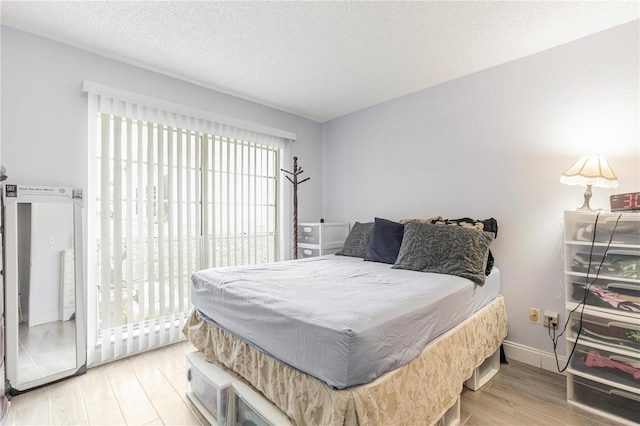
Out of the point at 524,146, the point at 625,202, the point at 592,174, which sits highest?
the point at 524,146

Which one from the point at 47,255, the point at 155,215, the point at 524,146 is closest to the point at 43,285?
the point at 47,255

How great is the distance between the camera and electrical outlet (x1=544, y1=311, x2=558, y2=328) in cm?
223

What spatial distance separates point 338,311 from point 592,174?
1.90 metres

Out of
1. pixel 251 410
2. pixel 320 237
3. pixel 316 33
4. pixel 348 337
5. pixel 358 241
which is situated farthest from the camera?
pixel 320 237

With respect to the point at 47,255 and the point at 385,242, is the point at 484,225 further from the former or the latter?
the point at 47,255

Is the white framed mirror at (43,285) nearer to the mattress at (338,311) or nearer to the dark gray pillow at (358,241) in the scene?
the mattress at (338,311)

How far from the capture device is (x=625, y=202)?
1.75 meters

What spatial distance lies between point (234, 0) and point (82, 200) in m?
1.86

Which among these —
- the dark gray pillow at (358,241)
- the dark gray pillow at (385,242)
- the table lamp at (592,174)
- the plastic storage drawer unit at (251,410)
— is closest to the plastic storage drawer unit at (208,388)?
the plastic storage drawer unit at (251,410)

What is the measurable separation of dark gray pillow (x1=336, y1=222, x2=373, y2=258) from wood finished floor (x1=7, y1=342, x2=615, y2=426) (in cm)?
146

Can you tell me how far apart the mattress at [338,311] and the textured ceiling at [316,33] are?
5.70 ft

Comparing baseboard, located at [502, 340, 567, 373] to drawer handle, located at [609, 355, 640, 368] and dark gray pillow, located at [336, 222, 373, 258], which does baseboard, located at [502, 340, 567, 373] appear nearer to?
drawer handle, located at [609, 355, 640, 368]

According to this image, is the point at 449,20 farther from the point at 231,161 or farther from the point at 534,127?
the point at 231,161

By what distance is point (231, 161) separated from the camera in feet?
10.3
